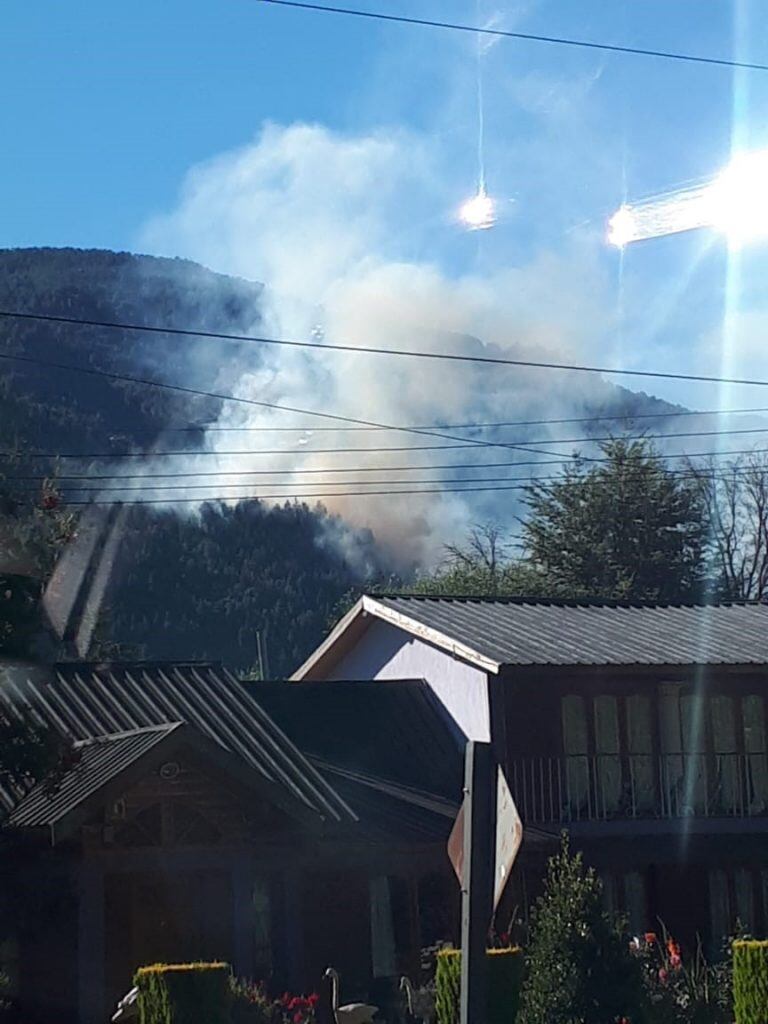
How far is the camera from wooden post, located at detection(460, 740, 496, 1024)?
280 inches

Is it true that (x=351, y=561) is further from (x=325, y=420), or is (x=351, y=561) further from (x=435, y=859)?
(x=435, y=859)

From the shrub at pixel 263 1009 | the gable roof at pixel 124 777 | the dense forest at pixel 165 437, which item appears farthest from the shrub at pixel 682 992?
the dense forest at pixel 165 437

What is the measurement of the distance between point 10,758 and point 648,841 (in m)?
12.9

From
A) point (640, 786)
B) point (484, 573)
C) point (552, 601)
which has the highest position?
point (484, 573)

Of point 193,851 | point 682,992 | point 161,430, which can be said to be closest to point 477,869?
point 682,992

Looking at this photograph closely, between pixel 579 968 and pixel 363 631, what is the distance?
1708 centimetres

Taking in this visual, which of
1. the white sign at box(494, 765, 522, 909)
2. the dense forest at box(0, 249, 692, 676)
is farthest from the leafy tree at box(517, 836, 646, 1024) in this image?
the dense forest at box(0, 249, 692, 676)

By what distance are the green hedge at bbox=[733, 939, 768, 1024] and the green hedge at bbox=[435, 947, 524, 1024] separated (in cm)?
222

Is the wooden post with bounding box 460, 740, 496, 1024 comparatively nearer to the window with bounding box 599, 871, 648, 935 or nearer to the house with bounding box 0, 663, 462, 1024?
the house with bounding box 0, 663, 462, 1024

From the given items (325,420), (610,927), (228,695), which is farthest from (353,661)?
(325,420)

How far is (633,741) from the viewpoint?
2733 centimetres

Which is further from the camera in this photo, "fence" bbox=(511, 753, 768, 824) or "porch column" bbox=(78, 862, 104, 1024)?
"fence" bbox=(511, 753, 768, 824)

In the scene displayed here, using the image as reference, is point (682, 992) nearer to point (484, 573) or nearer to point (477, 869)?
point (477, 869)

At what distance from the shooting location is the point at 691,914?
26406 millimetres
